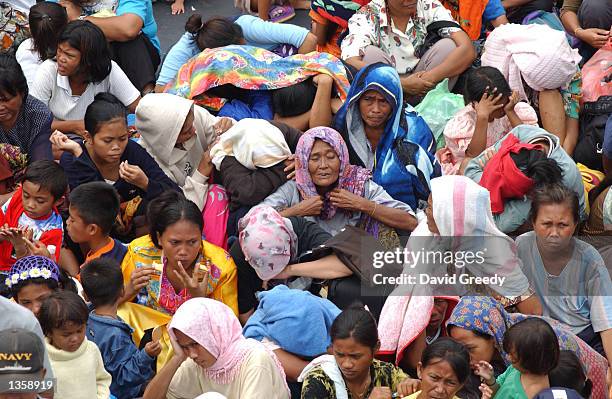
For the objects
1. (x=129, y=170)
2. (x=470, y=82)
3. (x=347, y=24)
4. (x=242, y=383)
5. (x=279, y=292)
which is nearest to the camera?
(x=242, y=383)

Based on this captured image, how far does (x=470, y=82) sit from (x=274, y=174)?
1.13 metres

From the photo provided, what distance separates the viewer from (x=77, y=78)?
677cm

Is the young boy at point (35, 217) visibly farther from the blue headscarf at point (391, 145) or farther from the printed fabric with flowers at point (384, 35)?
the printed fabric with flowers at point (384, 35)

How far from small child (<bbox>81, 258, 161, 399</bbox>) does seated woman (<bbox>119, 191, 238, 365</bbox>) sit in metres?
0.24

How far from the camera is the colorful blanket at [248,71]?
6.88 m

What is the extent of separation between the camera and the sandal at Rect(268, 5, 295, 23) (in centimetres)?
821

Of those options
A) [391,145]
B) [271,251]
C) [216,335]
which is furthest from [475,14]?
[216,335]

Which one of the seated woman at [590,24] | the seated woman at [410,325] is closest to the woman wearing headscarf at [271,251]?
the seated woman at [410,325]

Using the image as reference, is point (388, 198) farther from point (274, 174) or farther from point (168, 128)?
point (168, 128)

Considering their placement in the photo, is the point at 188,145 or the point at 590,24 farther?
the point at 590,24

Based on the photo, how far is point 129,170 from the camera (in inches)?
242

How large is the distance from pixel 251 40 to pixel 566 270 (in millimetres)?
2493

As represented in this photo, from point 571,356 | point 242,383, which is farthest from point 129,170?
point 571,356

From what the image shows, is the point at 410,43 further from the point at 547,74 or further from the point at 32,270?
the point at 32,270
